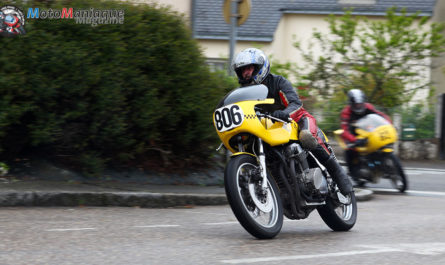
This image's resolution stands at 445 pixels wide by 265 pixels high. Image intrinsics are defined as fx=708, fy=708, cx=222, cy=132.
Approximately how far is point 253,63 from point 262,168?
100 centimetres

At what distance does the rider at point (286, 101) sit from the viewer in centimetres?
656

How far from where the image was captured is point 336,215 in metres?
7.11

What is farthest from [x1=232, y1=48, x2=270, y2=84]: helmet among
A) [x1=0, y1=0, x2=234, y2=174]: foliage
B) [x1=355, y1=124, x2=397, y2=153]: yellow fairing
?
[x1=355, y1=124, x2=397, y2=153]: yellow fairing

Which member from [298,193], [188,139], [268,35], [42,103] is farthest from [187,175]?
[268,35]

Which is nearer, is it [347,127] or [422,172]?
[347,127]

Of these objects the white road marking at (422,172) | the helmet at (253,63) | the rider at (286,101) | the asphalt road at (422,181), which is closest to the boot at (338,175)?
the rider at (286,101)

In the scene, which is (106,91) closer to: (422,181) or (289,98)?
(289,98)

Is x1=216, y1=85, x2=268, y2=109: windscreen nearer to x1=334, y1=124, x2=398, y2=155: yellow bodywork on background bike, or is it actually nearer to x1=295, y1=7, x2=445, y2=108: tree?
x1=334, y1=124, x2=398, y2=155: yellow bodywork on background bike

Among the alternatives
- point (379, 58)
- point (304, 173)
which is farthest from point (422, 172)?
point (304, 173)

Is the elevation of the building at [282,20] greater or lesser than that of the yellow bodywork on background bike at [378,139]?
greater

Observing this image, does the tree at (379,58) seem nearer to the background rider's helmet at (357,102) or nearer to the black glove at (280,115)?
the background rider's helmet at (357,102)

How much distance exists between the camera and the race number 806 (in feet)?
20.4

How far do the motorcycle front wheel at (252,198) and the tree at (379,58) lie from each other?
45.0 ft

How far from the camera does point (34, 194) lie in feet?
26.9
